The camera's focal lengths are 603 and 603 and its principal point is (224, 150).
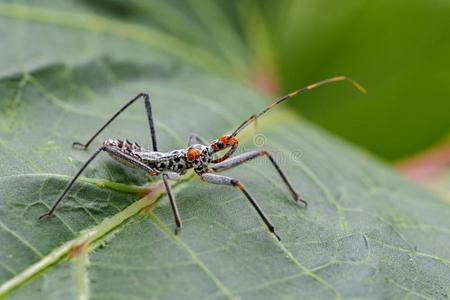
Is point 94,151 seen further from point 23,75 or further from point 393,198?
point 393,198

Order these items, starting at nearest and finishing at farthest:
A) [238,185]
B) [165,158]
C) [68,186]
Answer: [68,186] < [238,185] < [165,158]

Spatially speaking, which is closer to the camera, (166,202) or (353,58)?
(166,202)

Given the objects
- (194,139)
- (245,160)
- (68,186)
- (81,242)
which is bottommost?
(81,242)

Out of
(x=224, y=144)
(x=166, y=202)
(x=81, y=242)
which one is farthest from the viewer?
(x=224, y=144)

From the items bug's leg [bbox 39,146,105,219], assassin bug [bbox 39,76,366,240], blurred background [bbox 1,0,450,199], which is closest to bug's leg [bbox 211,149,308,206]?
assassin bug [bbox 39,76,366,240]

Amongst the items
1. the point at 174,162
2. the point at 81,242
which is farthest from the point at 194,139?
the point at 81,242

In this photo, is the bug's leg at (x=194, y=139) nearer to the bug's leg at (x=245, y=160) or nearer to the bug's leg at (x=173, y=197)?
the bug's leg at (x=245, y=160)

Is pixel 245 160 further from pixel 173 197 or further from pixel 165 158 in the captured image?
pixel 173 197
